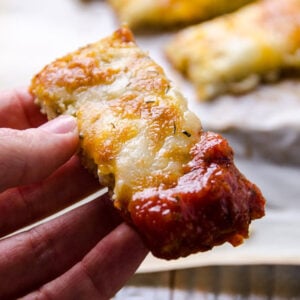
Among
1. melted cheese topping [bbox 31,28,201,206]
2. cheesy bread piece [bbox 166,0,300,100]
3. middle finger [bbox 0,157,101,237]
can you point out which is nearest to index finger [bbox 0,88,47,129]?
melted cheese topping [bbox 31,28,201,206]

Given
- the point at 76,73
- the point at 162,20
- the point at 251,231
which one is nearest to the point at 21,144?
the point at 76,73

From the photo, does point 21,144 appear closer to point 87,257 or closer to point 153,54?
point 87,257

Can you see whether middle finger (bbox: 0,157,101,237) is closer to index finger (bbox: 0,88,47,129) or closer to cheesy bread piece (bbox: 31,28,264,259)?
cheesy bread piece (bbox: 31,28,264,259)

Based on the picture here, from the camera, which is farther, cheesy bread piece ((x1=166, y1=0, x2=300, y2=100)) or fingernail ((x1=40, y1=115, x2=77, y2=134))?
Answer: cheesy bread piece ((x1=166, y1=0, x2=300, y2=100))

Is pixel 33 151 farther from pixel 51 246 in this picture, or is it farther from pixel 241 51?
pixel 241 51

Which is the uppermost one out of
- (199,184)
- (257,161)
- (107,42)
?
(107,42)

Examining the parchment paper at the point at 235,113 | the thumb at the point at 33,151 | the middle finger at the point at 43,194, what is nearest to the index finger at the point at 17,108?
the middle finger at the point at 43,194
